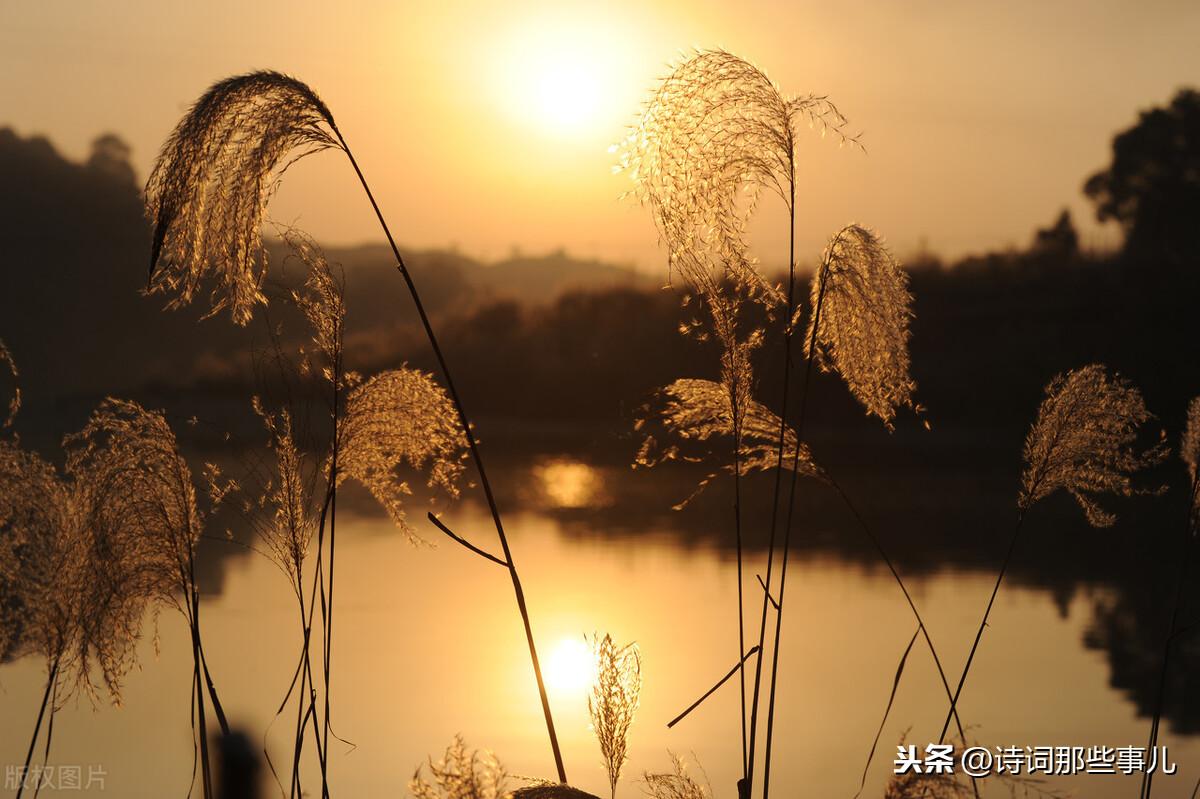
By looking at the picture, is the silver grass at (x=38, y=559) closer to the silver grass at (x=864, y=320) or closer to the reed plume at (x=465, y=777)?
the reed plume at (x=465, y=777)

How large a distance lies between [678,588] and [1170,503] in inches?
552

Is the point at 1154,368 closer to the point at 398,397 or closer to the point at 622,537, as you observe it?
the point at 622,537

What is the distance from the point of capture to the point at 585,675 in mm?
7602

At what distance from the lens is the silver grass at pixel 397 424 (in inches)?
127

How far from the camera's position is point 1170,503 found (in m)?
23.7

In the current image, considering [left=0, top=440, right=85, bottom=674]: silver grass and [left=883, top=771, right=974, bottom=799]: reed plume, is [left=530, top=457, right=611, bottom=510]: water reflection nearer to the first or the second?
[left=0, top=440, right=85, bottom=674]: silver grass

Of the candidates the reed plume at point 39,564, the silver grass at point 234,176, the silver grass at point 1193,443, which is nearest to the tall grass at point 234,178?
the silver grass at point 234,176

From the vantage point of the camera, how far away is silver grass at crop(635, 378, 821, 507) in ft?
9.95

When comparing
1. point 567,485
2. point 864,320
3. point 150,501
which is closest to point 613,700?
point 864,320

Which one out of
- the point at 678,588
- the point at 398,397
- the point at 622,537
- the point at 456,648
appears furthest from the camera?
the point at 622,537

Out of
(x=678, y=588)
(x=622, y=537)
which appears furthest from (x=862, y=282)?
(x=622, y=537)

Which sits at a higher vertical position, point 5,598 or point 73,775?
point 5,598

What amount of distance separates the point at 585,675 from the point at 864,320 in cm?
497

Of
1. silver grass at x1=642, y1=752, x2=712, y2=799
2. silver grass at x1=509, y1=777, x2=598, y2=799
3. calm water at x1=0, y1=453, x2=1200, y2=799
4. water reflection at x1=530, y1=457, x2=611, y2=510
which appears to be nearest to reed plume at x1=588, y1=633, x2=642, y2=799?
silver grass at x1=642, y1=752, x2=712, y2=799
